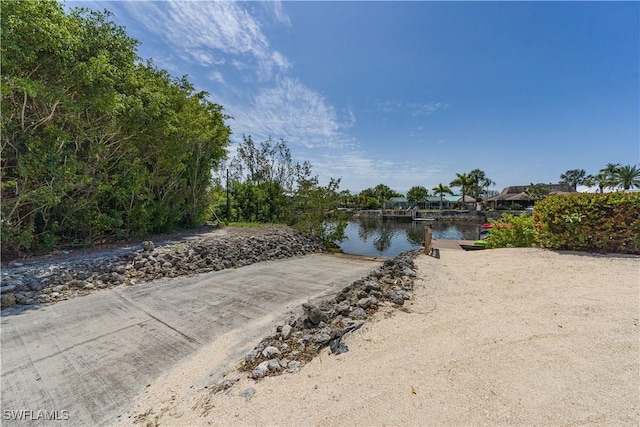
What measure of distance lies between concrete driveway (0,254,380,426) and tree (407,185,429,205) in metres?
42.5

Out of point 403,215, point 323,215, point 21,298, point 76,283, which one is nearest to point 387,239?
point 323,215

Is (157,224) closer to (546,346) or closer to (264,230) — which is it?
(264,230)

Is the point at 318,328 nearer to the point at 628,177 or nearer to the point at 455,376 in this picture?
the point at 455,376

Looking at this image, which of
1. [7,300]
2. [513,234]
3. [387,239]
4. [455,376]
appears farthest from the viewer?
[387,239]

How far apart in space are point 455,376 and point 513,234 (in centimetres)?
701

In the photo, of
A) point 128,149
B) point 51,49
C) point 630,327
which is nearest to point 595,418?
point 630,327

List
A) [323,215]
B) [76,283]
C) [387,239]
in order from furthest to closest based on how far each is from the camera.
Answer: [387,239], [323,215], [76,283]

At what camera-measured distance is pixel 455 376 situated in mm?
1865

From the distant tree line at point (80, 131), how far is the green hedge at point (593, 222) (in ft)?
31.0

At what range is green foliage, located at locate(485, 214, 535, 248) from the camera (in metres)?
6.81

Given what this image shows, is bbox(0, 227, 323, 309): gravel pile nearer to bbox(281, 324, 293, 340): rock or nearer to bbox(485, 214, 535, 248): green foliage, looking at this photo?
bbox(281, 324, 293, 340): rock

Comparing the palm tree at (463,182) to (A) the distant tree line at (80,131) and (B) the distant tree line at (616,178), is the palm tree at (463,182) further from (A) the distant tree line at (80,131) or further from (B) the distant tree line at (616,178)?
(A) the distant tree line at (80,131)

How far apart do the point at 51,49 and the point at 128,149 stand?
260 centimetres

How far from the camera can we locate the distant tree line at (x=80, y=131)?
→ 4113 millimetres
